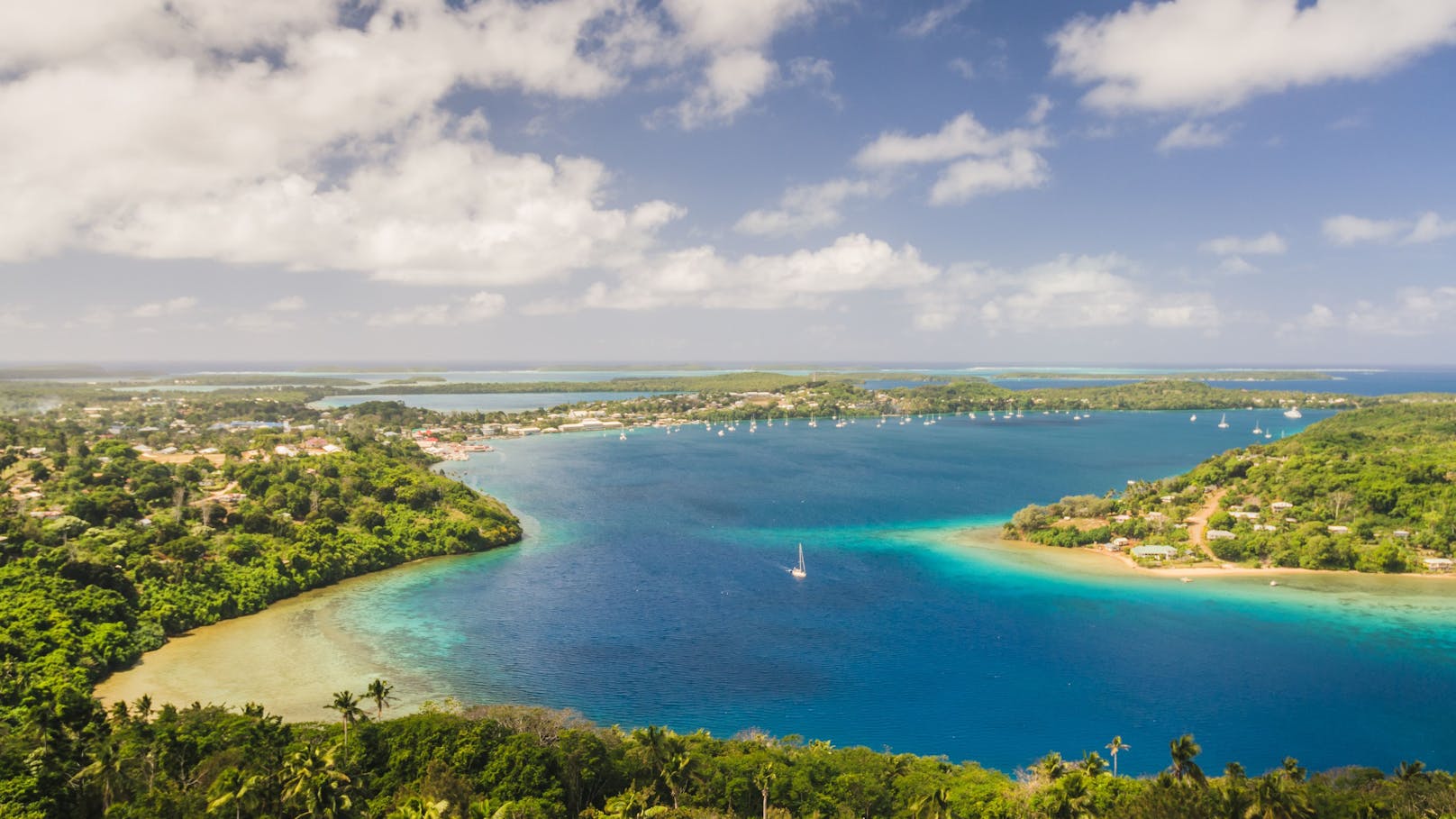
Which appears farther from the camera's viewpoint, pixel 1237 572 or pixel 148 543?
pixel 1237 572

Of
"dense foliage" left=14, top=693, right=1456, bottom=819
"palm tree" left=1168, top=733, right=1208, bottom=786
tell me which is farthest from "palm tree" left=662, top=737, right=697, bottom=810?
"palm tree" left=1168, top=733, right=1208, bottom=786

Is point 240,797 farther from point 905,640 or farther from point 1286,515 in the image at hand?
point 1286,515

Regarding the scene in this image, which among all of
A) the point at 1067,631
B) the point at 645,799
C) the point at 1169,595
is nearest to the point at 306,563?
the point at 645,799

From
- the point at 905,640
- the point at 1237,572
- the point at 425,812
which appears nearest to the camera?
the point at 425,812

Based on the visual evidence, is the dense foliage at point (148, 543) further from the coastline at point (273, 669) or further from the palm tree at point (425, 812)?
the palm tree at point (425, 812)

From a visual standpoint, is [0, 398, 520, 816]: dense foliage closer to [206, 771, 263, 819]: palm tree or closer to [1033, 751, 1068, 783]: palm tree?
[206, 771, 263, 819]: palm tree

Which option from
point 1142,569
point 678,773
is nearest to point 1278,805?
point 678,773

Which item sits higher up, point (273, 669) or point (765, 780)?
point (765, 780)
